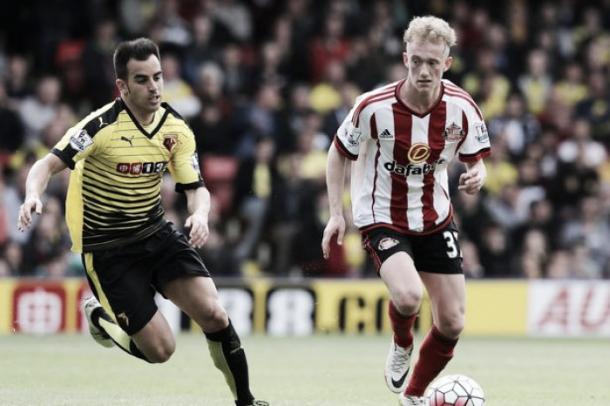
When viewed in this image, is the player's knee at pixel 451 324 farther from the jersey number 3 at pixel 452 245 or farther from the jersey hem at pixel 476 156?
the jersey hem at pixel 476 156

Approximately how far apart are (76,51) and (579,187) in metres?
6.60

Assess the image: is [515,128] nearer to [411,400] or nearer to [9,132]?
[9,132]

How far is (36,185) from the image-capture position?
285 inches

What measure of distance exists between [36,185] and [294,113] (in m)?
9.76

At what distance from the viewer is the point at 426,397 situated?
25.1 feet

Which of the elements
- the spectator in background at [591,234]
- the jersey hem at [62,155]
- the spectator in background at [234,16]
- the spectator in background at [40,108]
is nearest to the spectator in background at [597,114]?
the spectator in background at [591,234]

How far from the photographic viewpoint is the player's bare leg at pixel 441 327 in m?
7.77

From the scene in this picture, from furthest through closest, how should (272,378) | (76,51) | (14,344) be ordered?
(76,51)
(14,344)
(272,378)

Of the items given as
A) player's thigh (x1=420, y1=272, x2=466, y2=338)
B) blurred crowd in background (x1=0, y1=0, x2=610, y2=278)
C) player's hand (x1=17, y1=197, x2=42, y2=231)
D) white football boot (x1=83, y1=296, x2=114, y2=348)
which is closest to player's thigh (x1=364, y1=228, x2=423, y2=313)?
player's thigh (x1=420, y1=272, x2=466, y2=338)

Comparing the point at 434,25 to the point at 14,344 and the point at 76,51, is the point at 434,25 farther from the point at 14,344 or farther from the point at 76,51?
the point at 76,51

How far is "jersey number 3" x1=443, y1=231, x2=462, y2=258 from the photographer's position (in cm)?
791

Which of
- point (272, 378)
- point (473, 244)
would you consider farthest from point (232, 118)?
point (272, 378)

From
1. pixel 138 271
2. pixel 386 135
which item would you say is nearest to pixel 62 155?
pixel 138 271

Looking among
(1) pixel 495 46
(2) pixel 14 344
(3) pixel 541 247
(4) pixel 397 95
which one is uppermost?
(1) pixel 495 46
